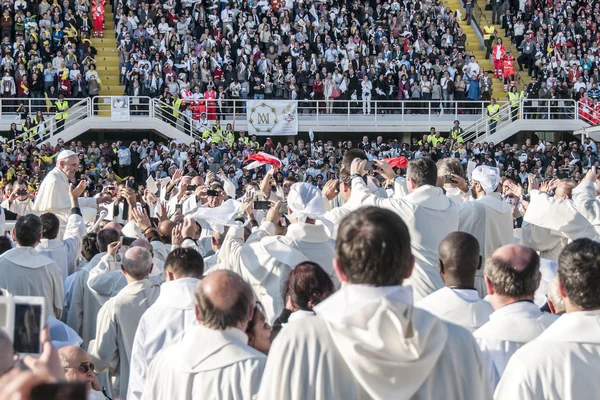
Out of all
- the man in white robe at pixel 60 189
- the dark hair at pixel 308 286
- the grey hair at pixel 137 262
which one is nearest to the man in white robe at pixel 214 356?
the dark hair at pixel 308 286

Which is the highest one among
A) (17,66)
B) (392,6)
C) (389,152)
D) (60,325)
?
(392,6)

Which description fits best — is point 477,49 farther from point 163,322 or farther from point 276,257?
point 163,322

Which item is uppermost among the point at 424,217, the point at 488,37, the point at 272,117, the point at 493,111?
the point at 488,37

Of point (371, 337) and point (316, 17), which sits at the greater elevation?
point (316, 17)

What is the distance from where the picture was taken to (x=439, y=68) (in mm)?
30766

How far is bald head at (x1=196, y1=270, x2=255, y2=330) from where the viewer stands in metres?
3.62

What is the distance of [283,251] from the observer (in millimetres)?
6000

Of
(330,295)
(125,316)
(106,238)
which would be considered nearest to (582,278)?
(330,295)

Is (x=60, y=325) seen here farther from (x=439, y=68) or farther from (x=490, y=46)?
(x=490, y=46)

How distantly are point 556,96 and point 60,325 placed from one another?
26702 millimetres

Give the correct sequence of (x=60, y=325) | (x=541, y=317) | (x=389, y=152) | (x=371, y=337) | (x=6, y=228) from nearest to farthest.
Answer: (x=371, y=337) → (x=541, y=317) → (x=60, y=325) → (x=6, y=228) → (x=389, y=152)

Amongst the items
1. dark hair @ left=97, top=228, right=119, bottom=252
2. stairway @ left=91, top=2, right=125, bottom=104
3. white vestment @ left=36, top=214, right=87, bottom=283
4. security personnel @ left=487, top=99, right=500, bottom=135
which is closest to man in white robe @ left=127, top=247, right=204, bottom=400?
dark hair @ left=97, top=228, right=119, bottom=252

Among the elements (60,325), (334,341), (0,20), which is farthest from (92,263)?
(0,20)

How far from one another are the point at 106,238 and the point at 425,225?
2.34 metres
